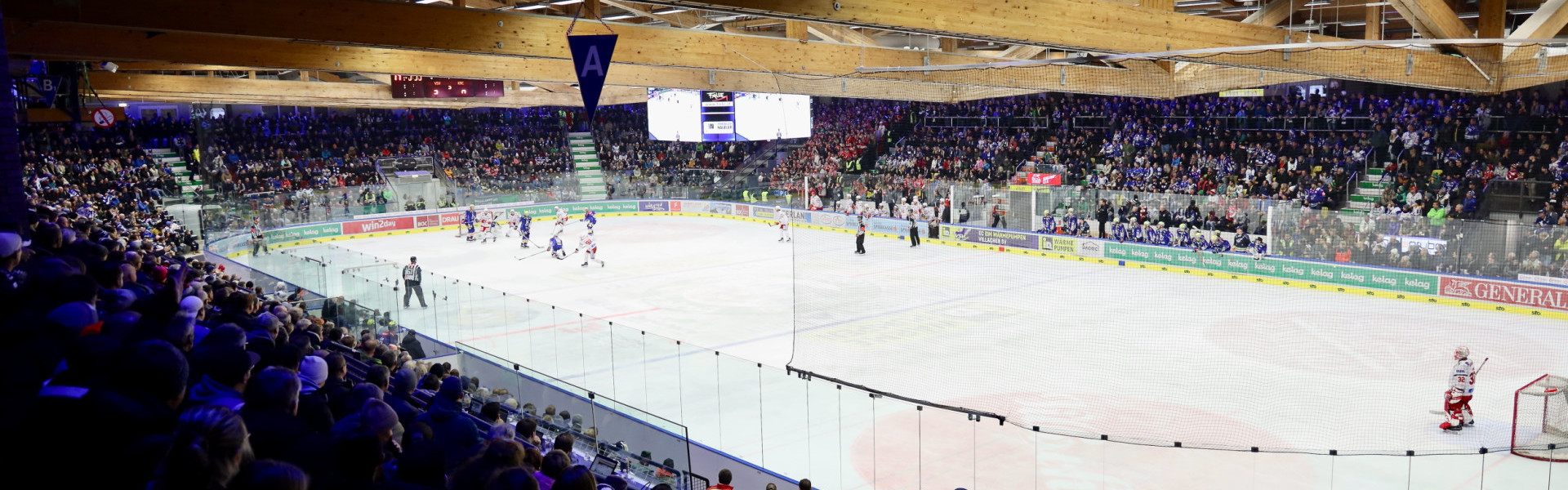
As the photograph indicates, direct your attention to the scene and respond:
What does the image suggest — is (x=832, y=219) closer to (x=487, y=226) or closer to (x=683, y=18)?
(x=487, y=226)

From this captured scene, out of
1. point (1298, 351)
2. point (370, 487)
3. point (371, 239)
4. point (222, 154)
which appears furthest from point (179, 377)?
point (222, 154)

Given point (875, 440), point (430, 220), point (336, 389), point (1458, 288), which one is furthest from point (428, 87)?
point (1458, 288)

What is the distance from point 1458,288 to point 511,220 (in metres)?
27.0

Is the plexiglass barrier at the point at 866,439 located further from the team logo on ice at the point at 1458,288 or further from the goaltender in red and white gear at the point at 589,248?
the goaltender in red and white gear at the point at 589,248

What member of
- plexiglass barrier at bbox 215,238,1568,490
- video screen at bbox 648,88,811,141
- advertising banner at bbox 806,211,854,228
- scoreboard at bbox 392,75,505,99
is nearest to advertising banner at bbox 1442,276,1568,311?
plexiglass barrier at bbox 215,238,1568,490

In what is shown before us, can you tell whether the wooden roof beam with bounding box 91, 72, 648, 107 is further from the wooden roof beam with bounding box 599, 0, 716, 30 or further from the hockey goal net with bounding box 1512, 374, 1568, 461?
the hockey goal net with bounding box 1512, 374, 1568, 461

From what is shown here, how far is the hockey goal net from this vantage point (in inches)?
421

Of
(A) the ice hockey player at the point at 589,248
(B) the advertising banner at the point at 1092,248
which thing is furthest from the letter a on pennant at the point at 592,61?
(B) the advertising banner at the point at 1092,248

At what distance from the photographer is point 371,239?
32500 mm

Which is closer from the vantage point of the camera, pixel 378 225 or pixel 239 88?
pixel 239 88

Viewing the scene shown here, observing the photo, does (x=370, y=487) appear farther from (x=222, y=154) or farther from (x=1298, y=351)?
(x=222, y=154)

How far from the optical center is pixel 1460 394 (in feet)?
38.4

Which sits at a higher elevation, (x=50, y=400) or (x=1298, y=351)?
(x=50, y=400)

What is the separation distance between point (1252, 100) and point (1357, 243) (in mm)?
8663
